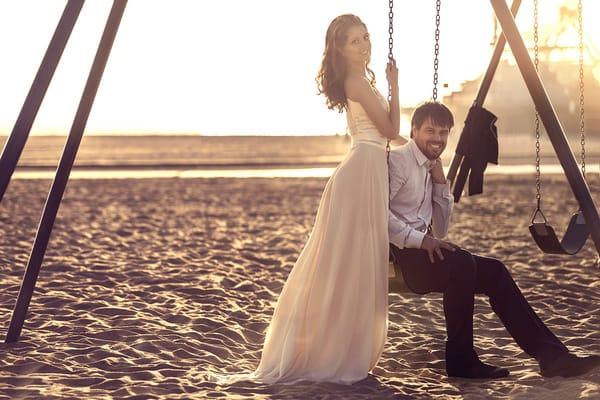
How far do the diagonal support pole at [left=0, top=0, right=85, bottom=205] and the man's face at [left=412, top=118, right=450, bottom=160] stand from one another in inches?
71.4

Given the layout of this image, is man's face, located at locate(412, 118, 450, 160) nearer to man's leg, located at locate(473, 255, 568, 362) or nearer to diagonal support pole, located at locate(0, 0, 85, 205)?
man's leg, located at locate(473, 255, 568, 362)

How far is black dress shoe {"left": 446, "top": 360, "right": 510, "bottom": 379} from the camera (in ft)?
15.5

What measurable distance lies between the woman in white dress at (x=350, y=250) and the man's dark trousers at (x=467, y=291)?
153 mm

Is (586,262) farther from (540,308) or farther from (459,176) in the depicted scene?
(459,176)

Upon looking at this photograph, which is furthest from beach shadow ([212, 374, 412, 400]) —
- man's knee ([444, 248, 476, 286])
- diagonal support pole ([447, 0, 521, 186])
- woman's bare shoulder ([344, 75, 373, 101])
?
diagonal support pole ([447, 0, 521, 186])

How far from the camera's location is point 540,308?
6.67 metres

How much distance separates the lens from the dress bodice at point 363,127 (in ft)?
15.0

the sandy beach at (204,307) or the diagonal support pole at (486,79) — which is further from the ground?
the diagonal support pole at (486,79)

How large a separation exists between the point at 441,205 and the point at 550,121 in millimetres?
728

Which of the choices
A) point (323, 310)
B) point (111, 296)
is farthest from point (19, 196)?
point (323, 310)

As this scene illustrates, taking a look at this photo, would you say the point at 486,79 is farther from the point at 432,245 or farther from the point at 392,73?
the point at 432,245

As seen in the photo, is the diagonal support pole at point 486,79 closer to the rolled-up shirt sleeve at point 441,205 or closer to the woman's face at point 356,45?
the rolled-up shirt sleeve at point 441,205

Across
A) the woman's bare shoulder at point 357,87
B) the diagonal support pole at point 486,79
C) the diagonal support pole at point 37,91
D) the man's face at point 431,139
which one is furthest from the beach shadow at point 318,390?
the diagonal support pole at point 486,79

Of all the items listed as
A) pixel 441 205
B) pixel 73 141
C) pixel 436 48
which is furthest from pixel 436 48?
pixel 73 141
